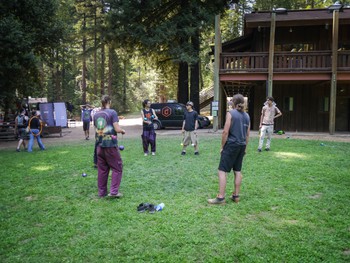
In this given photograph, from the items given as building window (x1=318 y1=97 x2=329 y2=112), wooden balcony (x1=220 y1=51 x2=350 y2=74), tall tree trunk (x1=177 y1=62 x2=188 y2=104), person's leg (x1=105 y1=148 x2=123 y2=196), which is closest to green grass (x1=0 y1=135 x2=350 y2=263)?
person's leg (x1=105 y1=148 x2=123 y2=196)

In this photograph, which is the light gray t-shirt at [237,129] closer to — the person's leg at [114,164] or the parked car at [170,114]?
the person's leg at [114,164]

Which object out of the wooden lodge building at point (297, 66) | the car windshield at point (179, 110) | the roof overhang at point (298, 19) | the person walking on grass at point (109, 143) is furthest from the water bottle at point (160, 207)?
the car windshield at point (179, 110)

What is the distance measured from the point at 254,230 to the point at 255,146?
8145mm

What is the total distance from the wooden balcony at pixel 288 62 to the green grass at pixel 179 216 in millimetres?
9271

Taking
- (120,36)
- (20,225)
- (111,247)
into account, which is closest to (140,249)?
(111,247)

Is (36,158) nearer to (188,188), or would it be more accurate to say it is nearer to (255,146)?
(188,188)

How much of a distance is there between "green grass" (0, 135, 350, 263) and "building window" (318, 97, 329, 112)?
39.7 ft

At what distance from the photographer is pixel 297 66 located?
16859 millimetres

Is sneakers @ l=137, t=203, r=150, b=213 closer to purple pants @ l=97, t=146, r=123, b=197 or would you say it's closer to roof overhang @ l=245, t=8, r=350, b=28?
purple pants @ l=97, t=146, r=123, b=197

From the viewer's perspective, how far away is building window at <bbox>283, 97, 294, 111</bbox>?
1978 cm

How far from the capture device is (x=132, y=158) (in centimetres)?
993

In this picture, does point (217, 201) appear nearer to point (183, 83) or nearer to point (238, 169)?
point (238, 169)

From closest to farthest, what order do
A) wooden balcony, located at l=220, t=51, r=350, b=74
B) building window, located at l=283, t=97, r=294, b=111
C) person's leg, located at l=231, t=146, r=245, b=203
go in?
→ person's leg, located at l=231, t=146, r=245, b=203 < wooden balcony, located at l=220, t=51, r=350, b=74 < building window, located at l=283, t=97, r=294, b=111

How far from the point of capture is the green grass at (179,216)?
3625mm
